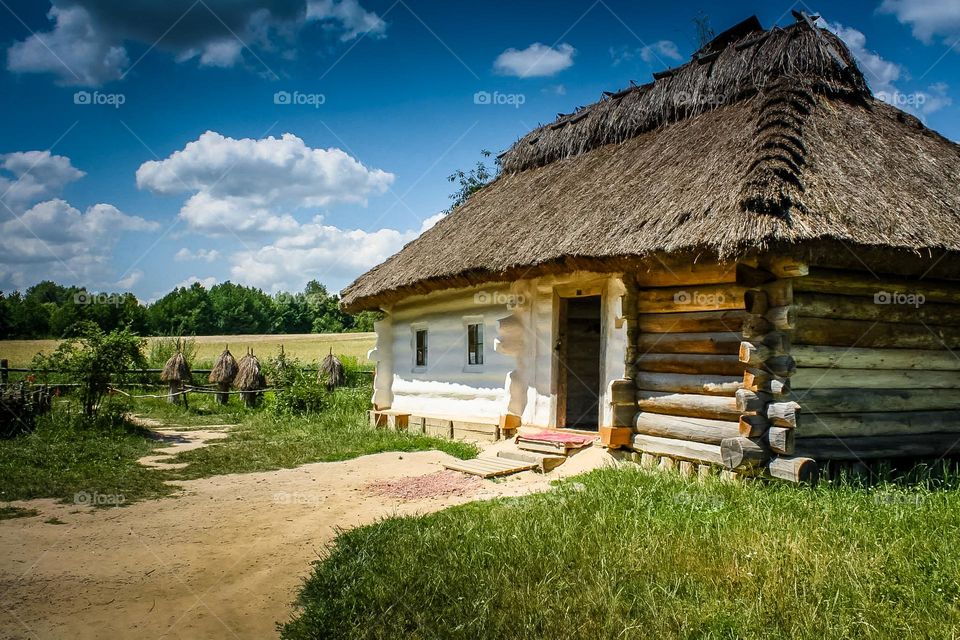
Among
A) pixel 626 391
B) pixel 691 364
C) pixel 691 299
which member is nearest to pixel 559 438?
pixel 626 391

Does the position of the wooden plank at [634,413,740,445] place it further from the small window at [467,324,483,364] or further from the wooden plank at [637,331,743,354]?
A: the small window at [467,324,483,364]

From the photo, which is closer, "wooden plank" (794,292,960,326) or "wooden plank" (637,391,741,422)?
"wooden plank" (794,292,960,326)

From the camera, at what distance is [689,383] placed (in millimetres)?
6910

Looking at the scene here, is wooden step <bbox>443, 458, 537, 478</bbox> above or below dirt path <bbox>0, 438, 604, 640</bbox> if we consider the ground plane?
above

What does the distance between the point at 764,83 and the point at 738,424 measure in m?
4.96

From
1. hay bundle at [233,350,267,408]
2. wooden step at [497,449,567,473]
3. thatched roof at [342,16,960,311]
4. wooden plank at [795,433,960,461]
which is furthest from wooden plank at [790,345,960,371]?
hay bundle at [233,350,267,408]

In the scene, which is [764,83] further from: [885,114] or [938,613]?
[938,613]

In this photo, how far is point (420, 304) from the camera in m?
12.6

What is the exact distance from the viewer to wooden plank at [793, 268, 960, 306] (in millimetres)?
6328

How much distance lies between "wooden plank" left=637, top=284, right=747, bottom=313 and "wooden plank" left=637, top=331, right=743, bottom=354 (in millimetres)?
288

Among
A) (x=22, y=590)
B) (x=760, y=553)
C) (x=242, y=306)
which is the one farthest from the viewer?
(x=242, y=306)

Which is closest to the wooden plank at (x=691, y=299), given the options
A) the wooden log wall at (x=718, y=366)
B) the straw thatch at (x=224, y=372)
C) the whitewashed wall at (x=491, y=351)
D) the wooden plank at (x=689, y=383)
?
the wooden log wall at (x=718, y=366)

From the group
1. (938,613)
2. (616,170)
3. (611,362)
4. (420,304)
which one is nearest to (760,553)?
(938,613)

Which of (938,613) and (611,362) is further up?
(611,362)
